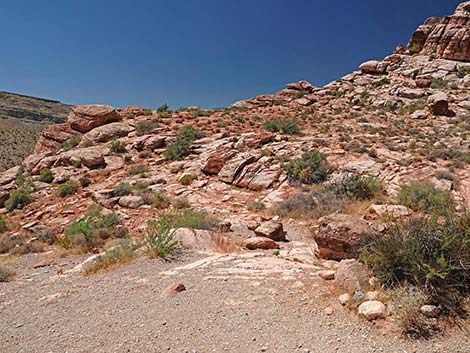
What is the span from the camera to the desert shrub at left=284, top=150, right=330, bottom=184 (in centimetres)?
1095

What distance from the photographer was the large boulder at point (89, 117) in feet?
62.1

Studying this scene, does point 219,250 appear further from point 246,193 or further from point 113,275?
point 246,193

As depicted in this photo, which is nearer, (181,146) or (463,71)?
(181,146)

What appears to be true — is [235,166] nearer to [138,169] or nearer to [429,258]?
[138,169]

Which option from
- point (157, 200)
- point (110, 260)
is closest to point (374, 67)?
point (157, 200)

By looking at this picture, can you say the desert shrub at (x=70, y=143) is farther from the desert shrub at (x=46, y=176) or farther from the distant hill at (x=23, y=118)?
the distant hill at (x=23, y=118)

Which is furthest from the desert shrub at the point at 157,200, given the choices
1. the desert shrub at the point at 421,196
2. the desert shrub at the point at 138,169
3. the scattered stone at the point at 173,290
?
the desert shrub at the point at 421,196

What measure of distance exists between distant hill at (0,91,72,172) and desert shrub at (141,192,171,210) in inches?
1125

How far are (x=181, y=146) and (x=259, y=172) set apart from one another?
4.84 meters

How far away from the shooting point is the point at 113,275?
493 cm

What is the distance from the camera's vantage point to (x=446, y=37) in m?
29.8

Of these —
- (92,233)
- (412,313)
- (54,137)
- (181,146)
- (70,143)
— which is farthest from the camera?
(54,137)

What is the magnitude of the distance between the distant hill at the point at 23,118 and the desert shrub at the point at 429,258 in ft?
120

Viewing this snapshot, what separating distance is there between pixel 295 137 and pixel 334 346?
13.7 meters
